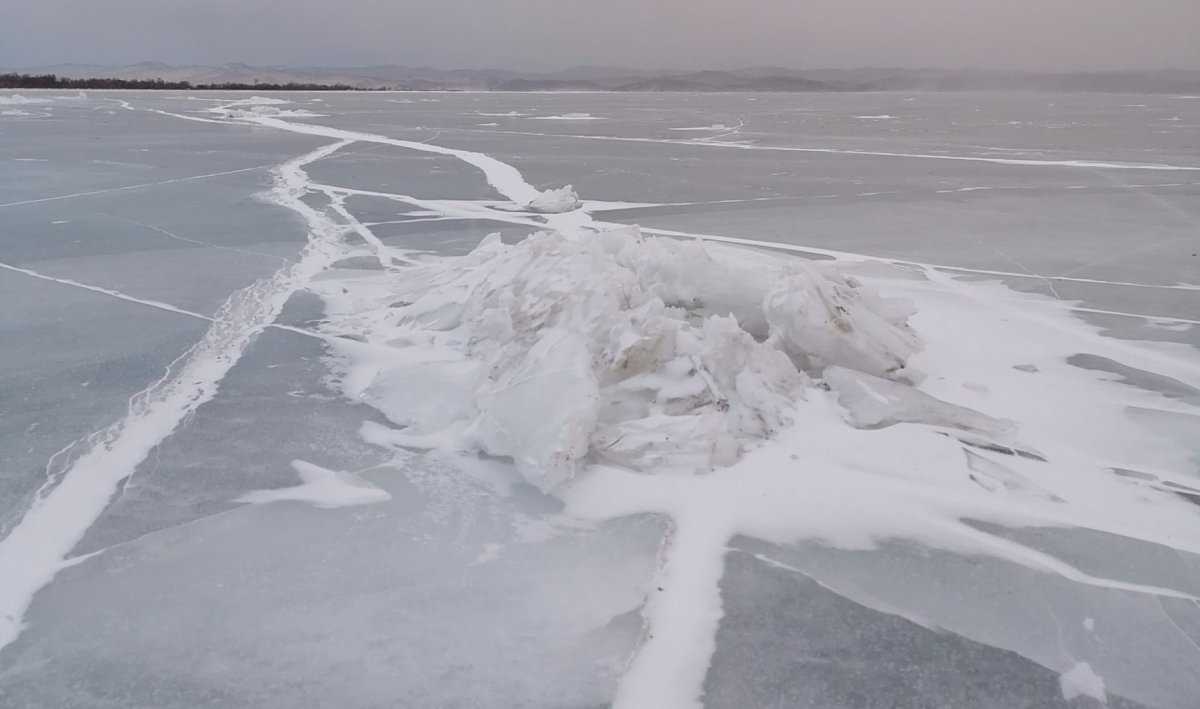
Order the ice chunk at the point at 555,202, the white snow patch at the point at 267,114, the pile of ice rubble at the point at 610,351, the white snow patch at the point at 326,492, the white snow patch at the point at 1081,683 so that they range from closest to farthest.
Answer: the white snow patch at the point at 1081,683
the white snow patch at the point at 326,492
the pile of ice rubble at the point at 610,351
the ice chunk at the point at 555,202
the white snow patch at the point at 267,114

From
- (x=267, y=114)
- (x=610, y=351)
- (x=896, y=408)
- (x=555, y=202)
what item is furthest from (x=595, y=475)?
(x=267, y=114)

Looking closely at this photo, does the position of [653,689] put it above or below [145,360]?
below

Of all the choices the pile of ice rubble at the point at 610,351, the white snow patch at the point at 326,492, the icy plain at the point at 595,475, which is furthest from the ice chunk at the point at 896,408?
the white snow patch at the point at 326,492

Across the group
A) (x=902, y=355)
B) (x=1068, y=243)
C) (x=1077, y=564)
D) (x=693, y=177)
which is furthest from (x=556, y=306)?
(x=693, y=177)

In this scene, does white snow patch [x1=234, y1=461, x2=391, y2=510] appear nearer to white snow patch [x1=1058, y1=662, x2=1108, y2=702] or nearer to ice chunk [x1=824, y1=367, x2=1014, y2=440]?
ice chunk [x1=824, y1=367, x2=1014, y2=440]

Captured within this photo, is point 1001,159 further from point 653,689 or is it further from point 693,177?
point 653,689

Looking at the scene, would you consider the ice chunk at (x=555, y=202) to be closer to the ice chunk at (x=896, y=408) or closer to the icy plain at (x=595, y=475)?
the icy plain at (x=595, y=475)

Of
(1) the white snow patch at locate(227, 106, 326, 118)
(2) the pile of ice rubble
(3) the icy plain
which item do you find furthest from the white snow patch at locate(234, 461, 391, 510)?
(1) the white snow patch at locate(227, 106, 326, 118)
